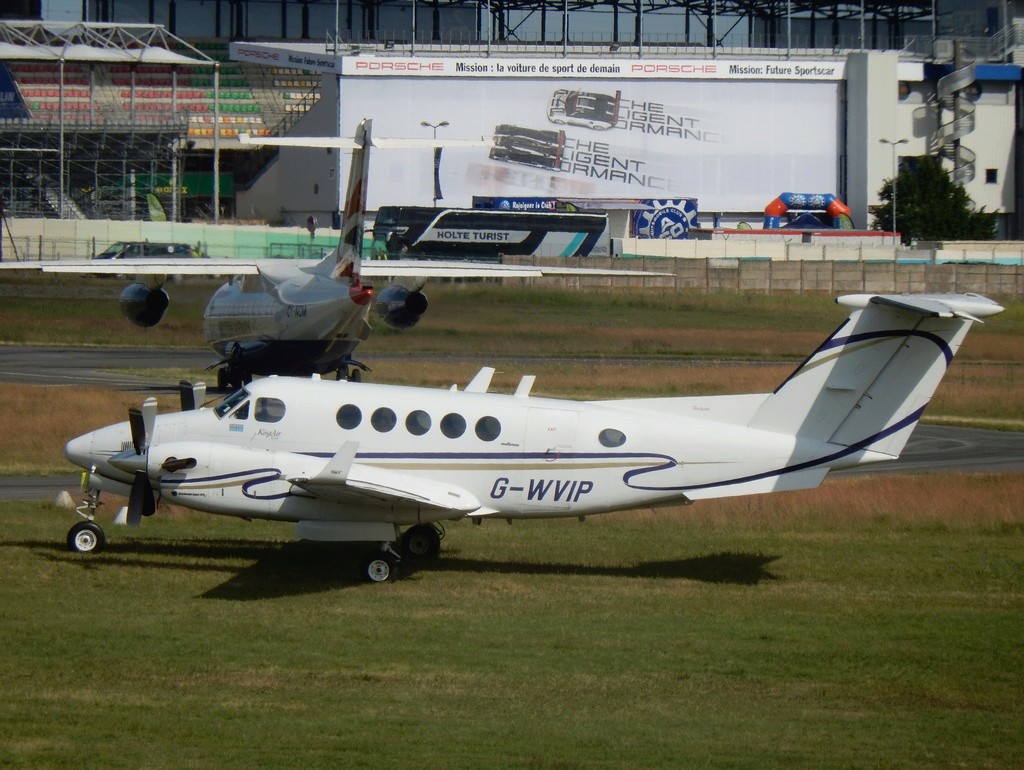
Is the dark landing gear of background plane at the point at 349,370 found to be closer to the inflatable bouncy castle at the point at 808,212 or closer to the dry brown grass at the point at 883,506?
the dry brown grass at the point at 883,506

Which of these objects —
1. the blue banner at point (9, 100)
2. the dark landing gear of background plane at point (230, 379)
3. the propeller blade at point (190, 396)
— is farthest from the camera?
the blue banner at point (9, 100)

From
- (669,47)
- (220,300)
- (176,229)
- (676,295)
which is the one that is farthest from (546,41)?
(220,300)

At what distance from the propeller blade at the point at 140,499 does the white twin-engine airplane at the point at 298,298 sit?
14.1 meters

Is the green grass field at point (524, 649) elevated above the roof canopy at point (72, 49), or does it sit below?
below

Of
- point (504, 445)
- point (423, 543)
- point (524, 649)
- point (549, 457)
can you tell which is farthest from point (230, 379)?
point (524, 649)

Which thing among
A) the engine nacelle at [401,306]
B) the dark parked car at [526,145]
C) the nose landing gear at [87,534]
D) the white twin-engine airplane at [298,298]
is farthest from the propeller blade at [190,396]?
the dark parked car at [526,145]

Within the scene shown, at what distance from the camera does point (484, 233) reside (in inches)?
3273

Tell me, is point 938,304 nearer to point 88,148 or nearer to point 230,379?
point 230,379

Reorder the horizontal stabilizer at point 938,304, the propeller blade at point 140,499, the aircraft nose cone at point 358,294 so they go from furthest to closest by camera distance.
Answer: the aircraft nose cone at point 358,294
the propeller blade at point 140,499
the horizontal stabilizer at point 938,304

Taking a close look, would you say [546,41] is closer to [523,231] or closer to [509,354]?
[523,231]

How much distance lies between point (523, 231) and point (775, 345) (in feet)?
99.2

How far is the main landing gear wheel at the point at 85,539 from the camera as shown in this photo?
18.6 m

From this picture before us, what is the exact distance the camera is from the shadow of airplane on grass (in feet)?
59.5

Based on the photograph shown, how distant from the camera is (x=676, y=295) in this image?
67.3m
